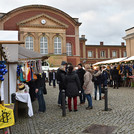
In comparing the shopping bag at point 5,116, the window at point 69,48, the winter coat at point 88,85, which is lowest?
the shopping bag at point 5,116

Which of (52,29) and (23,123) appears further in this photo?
(52,29)

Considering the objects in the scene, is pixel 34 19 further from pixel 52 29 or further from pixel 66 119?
pixel 66 119

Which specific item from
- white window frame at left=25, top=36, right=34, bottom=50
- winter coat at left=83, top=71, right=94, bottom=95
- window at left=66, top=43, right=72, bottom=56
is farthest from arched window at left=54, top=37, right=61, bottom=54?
winter coat at left=83, top=71, right=94, bottom=95

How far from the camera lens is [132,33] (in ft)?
89.8

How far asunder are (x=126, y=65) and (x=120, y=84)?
1.84 m

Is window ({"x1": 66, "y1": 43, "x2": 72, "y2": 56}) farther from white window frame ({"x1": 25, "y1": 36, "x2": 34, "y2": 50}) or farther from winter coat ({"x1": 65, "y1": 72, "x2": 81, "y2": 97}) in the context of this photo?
winter coat ({"x1": 65, "y1": 72, "x2": 81, "y2": 97})

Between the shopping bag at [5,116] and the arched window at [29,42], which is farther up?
the arched window at [29,42]

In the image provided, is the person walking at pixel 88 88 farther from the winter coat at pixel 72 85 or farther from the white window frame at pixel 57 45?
the white window frame at pixel 57 45

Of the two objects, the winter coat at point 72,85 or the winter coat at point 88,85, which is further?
the winter coat at point 88,85

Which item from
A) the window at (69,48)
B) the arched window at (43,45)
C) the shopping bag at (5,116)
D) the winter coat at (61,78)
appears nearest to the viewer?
the shopping bag at (5,116)

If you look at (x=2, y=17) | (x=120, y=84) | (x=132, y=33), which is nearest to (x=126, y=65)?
(x=120, y=84)

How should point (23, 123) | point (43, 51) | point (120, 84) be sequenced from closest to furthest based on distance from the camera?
point (23, 123), point (120, 84), point (43, 51)

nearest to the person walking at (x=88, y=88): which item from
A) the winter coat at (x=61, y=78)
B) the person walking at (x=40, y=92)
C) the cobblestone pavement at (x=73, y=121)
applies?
the cobblestone pavement at (x=73, y=121)

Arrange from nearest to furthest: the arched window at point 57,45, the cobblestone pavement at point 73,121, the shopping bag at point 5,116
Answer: the shopping bag at point 5,116
the cobblestone pavement at point 73,121
the arched window at point 57,45
